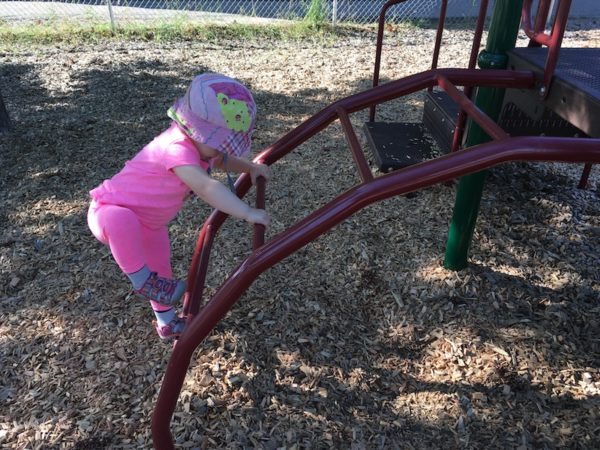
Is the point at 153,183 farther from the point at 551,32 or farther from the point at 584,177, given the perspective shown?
the point at 584,177

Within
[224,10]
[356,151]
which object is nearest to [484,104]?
[356,151]

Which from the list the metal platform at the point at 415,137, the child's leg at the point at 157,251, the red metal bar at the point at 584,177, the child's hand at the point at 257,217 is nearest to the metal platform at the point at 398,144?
the metal platform at the point at 415,137

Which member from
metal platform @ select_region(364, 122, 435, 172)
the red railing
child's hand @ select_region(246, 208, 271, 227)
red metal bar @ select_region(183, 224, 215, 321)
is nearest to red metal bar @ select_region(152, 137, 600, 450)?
the red railing

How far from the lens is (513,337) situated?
82.3 inches

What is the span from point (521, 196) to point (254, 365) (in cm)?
184

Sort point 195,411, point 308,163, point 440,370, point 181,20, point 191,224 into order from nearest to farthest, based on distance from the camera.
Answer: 1. point 195,411
2. point 440,370
3. point 191,224
4. point 308,163
5. point 181,20

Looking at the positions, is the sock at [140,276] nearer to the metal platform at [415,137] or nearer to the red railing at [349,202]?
the red railing at [349,202]

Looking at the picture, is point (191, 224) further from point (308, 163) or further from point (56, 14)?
point (56, 14)

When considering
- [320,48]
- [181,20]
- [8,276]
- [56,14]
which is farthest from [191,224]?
[56,14]

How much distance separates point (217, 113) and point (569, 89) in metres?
1.17

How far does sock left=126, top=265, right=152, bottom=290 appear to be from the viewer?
1.65 meters

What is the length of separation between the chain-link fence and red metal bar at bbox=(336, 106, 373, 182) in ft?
19.0

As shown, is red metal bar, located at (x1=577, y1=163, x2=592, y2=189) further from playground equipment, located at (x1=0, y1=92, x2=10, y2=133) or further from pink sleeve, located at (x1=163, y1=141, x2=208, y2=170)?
playground equipment, located at (x1=0, y1=92, x2=10, y2=133)

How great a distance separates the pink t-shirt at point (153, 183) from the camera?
1.48 meters
